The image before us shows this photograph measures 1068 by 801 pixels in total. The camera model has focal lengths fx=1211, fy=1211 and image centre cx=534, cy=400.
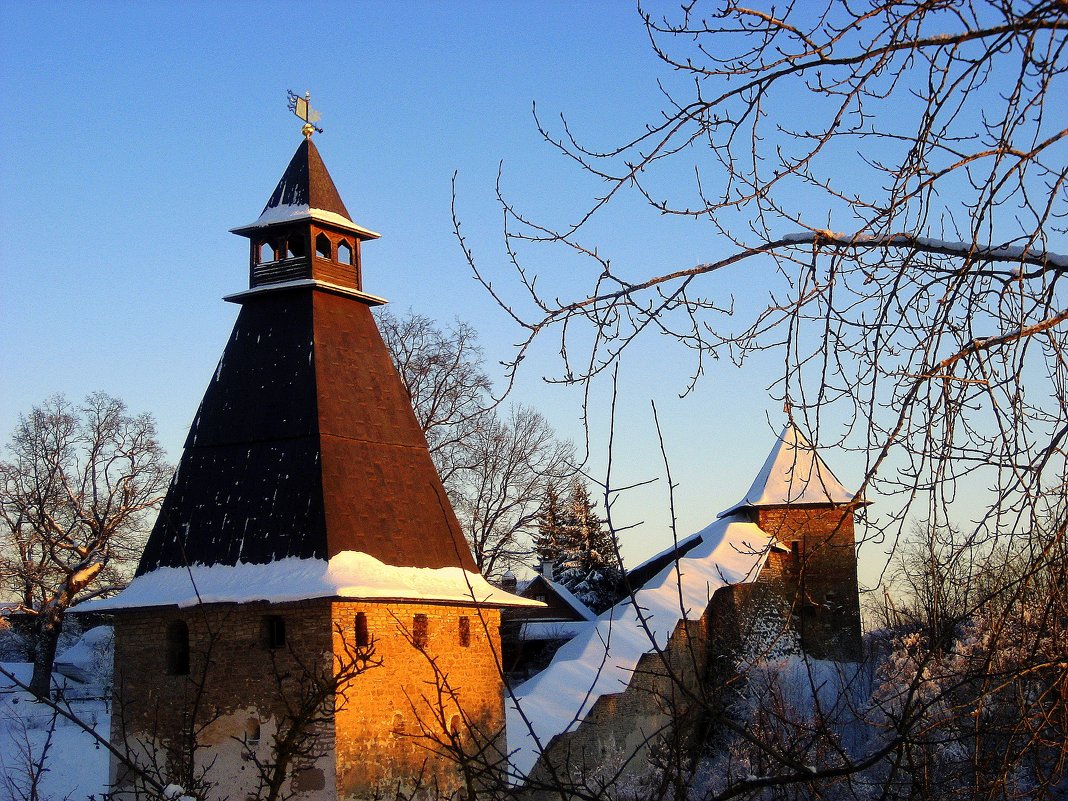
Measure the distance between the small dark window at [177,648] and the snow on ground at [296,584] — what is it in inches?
17.5

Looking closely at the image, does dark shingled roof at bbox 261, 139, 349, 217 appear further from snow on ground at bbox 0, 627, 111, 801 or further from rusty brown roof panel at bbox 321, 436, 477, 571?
snow on ground at bbox 0, 627, 111, 801

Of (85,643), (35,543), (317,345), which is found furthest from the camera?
(85,643)

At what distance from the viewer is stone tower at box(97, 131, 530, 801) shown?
12906 millimetres

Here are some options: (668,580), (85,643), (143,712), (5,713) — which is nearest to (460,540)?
(143,712)

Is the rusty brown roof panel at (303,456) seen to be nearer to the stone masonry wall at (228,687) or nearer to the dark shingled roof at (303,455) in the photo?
the dark shingled roof at (303,455)

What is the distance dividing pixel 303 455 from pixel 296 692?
2.99 metres

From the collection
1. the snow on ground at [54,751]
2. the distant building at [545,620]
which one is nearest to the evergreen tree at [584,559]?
the distant building at [545,620]

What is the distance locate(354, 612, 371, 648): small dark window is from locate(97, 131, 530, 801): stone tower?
0.07ft

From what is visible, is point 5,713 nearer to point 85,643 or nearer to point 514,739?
point 514,739

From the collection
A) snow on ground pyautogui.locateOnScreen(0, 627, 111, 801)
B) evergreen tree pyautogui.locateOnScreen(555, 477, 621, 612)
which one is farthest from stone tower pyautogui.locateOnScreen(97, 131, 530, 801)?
evergreen tree pyautogui.locateOnScreen(555, 477, 621, 612)

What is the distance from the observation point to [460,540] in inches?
615

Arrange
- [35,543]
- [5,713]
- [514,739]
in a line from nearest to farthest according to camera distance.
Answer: [514,739] < [5,713] < [35,543]

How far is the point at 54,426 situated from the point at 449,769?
59.2 ft

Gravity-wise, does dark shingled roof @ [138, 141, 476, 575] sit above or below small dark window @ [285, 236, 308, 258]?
below
